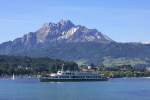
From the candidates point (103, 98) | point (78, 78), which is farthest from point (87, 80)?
point (103, 98)

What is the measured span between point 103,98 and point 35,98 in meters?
10.5

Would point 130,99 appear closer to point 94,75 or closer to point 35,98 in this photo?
point 35,98

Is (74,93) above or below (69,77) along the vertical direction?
below

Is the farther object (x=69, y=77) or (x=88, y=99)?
(x=69, y=77)

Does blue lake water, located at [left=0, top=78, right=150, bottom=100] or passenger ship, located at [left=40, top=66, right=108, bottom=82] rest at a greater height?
passenger ship, located at [left=40, top=66, right=108, bottom=82]

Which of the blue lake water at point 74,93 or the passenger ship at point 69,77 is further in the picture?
the passenger ship at point 69,77

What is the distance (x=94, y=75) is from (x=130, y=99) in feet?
323

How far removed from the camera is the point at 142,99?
7700cm

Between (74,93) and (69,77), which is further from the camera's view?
(69,77)

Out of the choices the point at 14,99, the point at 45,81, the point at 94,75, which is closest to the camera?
the point at 14,99

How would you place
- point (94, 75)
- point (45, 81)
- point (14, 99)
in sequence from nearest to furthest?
point (14, 99) < point (45, 81) < point (94, 75)

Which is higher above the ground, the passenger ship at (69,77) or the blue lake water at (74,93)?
the passenger ship at (69,77)

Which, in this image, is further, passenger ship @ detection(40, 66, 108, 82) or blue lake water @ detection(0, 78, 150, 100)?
passenger ship @ detection(40, 66, 108, 82)

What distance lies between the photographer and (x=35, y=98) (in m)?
79.1
